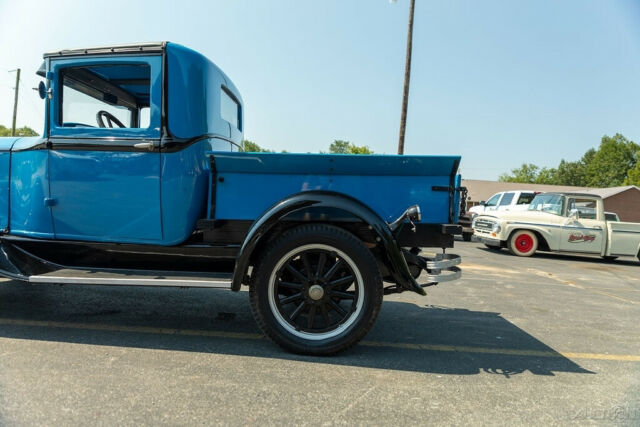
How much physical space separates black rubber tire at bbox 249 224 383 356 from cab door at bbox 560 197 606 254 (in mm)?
9582

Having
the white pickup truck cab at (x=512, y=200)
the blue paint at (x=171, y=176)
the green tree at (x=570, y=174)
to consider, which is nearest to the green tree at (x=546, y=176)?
the green tree at (x=570, y=174)

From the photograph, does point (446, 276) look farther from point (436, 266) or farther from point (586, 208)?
point (586, 208)

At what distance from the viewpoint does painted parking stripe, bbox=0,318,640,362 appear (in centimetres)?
277

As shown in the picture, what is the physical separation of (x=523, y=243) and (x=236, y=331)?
9569mm

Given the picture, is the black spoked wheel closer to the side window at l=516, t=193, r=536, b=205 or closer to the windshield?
the windshield

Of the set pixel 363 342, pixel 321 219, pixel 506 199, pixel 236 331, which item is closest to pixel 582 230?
pixel 506 199

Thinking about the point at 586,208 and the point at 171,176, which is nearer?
the point at 171,176

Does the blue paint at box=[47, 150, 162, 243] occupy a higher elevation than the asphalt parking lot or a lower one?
higher

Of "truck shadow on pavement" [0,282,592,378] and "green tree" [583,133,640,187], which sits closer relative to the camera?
"truck shadow on pavement" [0,282,592,378]

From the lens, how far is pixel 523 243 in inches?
Answer: 401

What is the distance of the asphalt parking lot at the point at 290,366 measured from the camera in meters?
1.85

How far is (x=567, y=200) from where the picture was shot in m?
9.94

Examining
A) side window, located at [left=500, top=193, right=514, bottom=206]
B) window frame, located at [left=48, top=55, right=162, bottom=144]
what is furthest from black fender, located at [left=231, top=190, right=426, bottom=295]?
side window, located at [left=500, top=193, right=514, bottom=206]

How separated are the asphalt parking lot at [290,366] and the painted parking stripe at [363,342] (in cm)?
2
